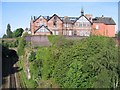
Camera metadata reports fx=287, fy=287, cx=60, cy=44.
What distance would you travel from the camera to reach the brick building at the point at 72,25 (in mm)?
26469

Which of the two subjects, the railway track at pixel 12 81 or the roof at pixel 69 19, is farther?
the roof at pixel 69 19

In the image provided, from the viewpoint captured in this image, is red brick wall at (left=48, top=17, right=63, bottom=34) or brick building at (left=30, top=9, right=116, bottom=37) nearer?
brick building at (left=30, top=9, right=116, bottom=37)

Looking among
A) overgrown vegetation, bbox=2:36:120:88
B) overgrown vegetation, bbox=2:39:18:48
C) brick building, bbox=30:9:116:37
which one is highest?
brick building, bbox=30:9:116:37

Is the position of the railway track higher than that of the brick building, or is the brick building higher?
the brick building

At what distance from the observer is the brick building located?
2647cm

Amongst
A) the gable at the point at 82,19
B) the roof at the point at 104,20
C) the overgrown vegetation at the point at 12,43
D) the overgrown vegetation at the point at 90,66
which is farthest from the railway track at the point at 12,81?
the roof at the point at 104,20

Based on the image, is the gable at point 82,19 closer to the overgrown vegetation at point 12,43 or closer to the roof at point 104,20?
the roof at point 104,20

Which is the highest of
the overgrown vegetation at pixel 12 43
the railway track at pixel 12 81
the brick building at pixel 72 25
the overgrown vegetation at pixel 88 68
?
the brick building at pixel 72 25

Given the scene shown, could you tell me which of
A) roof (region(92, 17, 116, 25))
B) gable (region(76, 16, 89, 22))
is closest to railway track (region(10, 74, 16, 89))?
gable (region(76, 16, 89, 22))

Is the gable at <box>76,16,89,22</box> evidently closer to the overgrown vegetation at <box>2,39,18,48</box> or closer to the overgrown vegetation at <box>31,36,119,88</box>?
the overgrown vegetation at <box>2,39,18,48</box>

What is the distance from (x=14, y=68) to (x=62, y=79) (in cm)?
883

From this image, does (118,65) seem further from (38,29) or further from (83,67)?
(38,29)

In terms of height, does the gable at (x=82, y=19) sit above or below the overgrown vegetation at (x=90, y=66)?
above

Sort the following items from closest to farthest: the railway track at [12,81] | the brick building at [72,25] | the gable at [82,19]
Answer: the railway track at [12,81], the brick building at [72,25], the gable at [82,19]
